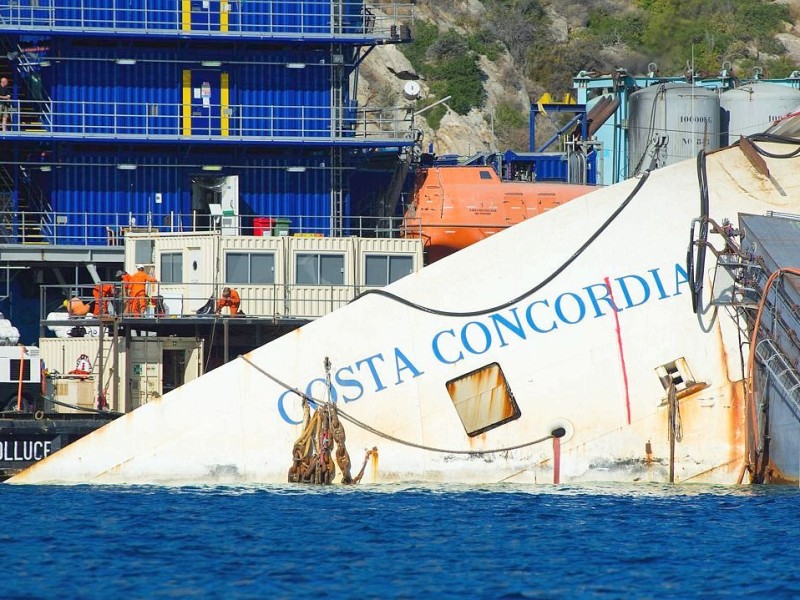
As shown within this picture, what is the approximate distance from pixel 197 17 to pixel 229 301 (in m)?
10.3

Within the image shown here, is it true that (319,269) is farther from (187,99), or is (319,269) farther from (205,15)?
(205,15)

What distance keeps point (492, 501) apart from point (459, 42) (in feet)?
174

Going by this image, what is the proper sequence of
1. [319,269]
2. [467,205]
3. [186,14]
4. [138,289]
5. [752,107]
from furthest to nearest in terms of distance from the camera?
[752,107]
[186,14]
[467,205]
[319,269]
[138,289]

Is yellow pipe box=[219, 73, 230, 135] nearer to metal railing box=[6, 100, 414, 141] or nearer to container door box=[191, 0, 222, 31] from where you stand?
metal railing box=[6, 100, 414, 141]

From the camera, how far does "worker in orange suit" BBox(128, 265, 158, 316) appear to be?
33.1 metres

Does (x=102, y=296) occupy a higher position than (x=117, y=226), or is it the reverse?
(x=117, y=226)

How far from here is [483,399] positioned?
26.4 m

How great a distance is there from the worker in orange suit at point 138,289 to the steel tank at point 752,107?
17.8 meters

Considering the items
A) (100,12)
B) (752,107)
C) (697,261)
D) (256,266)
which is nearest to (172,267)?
(256,266)

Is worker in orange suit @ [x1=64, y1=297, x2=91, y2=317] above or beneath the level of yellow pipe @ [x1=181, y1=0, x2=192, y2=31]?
beneath

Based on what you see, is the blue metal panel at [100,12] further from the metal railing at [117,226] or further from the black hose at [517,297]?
the black hose at [517,297]

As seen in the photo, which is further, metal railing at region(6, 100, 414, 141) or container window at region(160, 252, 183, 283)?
metal railing at region(6, 100, 414, 141)

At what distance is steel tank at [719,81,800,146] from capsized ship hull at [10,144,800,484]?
55.3 ft

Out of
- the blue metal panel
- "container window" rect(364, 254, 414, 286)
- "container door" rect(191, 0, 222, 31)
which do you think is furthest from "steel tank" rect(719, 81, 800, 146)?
the blue metal panel
